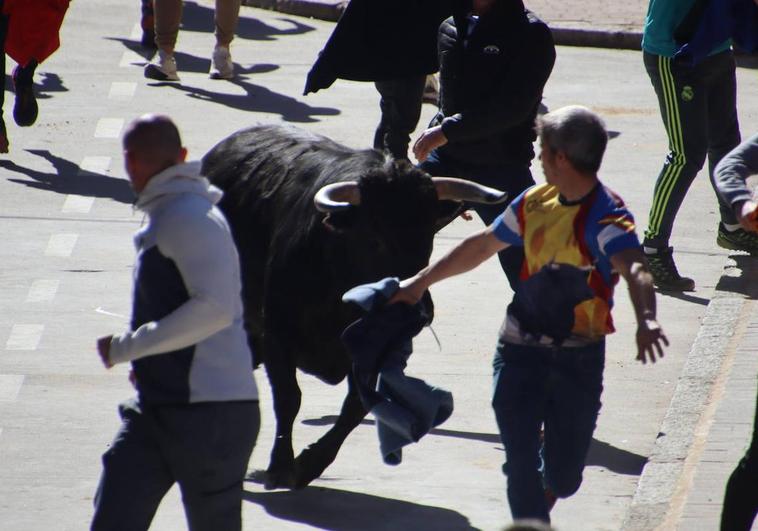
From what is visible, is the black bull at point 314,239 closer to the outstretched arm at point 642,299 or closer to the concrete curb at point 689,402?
the concrete curb at point 689,402

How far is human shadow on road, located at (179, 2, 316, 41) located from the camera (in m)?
17.0

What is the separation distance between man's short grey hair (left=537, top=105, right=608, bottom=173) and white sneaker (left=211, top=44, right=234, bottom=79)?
10.2m

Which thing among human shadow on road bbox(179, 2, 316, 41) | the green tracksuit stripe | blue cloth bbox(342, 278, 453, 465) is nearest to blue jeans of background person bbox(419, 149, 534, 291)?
blue cloth bbox(342, 278, 453, 465)

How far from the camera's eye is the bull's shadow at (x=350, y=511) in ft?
20.2

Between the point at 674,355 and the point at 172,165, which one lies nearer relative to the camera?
the point at 172,165

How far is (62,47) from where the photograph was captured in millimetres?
16188

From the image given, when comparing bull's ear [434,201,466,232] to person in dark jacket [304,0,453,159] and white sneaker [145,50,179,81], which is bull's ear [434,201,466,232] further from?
white sneaker [145,50,179,81]

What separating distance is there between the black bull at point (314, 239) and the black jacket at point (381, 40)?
2284 millimetres

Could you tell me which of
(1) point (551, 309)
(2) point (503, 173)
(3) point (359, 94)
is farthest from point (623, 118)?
(1) point (551, 309)

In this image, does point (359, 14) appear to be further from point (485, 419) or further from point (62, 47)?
point (62, 47)

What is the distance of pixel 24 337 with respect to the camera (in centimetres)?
840

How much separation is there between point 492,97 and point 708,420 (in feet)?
6.09

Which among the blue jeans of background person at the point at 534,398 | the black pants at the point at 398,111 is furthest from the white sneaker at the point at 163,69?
the blue jeans of background person at the point at 534,398

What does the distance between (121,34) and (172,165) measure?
41.5ft
